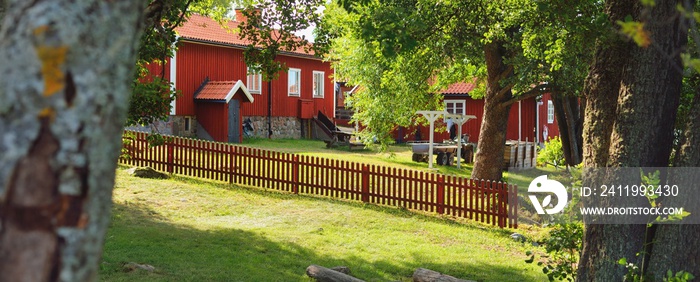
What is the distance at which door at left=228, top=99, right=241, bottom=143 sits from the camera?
29905 mm

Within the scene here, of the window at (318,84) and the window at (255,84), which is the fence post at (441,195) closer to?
the window at (255,84)

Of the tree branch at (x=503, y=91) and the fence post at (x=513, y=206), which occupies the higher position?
the tree branch at (x=503, y=91)

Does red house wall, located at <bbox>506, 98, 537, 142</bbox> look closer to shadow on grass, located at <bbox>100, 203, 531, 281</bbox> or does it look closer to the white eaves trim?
the white eaves trim

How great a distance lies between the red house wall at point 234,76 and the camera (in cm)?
2953

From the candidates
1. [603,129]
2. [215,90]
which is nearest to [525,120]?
[215,90]

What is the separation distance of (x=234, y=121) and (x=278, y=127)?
5.02 m

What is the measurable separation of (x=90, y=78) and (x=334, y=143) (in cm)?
3010

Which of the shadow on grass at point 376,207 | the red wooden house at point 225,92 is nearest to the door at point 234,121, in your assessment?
the red wooden house at point 225,92

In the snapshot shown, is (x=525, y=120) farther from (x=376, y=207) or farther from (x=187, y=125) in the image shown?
(x=376, y=207)

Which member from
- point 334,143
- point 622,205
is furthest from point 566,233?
point 334,143

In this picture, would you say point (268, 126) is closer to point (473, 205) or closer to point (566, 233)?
point (473, 205)

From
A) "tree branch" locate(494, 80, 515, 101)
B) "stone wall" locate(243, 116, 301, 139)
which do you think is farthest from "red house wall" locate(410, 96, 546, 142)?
"tree branch" locate(494, 80, 515, 101)

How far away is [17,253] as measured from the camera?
1.53m

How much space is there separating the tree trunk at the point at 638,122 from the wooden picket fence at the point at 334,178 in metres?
8.22
